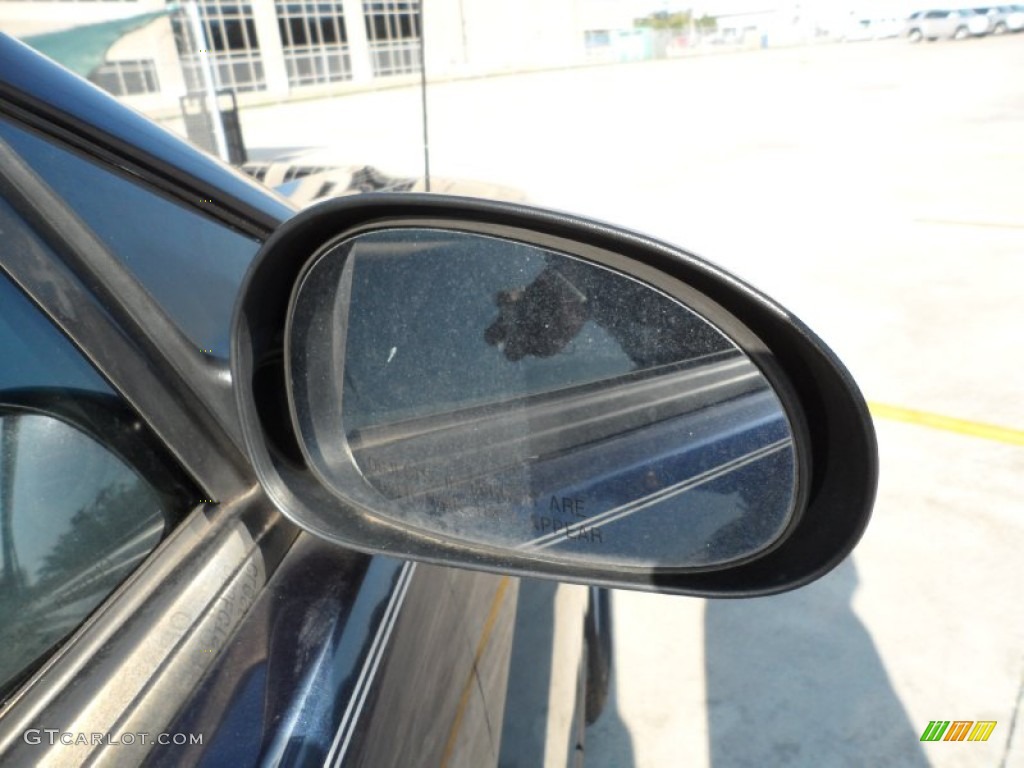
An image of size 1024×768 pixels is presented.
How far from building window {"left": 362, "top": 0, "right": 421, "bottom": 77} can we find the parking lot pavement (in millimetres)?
24911

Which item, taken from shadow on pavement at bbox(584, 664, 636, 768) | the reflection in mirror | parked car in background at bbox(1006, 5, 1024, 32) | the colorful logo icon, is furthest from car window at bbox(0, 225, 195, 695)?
parked car in background at bbox(1006, 5, 1024, 32)

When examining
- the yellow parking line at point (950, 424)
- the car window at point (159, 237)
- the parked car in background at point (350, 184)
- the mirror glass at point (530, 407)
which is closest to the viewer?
the mirror glass at point (530, 407)

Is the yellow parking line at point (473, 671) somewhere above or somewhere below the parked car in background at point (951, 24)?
above

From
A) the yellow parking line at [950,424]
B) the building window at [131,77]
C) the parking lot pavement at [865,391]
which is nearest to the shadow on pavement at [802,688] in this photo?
the parking lot pavement at [865,391]

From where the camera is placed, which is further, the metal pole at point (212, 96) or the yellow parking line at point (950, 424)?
the metal pole at point (212, 96)

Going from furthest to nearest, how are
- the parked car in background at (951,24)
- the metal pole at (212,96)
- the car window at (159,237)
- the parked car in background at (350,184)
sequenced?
1. the parked car in background at (951,24)
2. the metal pole at (212,96)
3. the parked car in background at (350,184)
4. the car window at (159,237)

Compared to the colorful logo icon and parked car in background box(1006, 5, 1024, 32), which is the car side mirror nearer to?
the colorful logo icon

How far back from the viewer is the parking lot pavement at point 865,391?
3.08m

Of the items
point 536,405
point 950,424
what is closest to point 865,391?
point 950,424

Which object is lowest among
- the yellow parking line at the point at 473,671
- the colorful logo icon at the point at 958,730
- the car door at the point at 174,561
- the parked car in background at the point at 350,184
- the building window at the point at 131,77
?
the colorful logo icon at the point at 958,730

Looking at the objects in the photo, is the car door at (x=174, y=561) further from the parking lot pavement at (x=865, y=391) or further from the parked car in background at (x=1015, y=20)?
the parked car in background at (x=1015, y=20)

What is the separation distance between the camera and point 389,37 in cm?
4334

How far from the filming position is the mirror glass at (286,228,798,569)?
1.18 m

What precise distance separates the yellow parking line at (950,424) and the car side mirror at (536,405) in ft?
14.1
